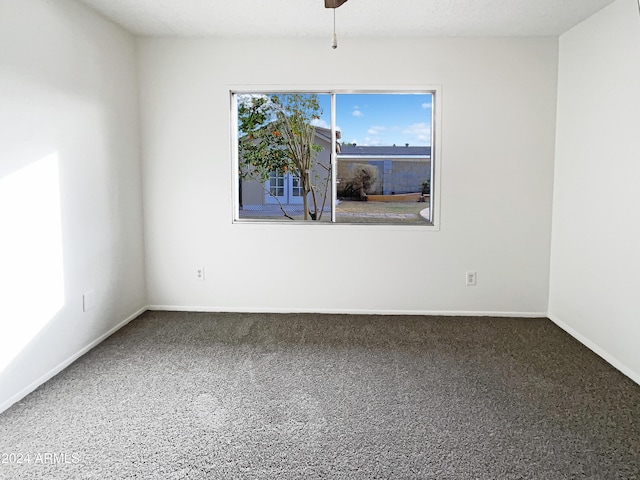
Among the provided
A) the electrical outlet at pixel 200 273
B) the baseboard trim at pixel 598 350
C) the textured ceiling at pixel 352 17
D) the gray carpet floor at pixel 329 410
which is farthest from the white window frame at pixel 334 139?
the baseboard trim at pixel 598 350

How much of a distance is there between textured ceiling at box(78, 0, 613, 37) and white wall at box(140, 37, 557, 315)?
188 millimetres

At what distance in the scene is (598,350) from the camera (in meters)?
3.16

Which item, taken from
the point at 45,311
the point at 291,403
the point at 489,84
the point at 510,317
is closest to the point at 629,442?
the point at 291,403

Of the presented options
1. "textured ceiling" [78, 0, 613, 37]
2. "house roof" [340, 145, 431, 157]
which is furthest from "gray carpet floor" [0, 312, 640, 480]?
"textured ceiling" [78, 0, 613, 37]

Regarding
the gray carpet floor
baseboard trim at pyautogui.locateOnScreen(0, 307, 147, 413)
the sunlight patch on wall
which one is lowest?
the gray carpet floor

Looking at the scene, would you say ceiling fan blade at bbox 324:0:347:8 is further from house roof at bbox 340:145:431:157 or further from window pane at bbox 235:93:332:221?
house roof at bbox 340:145:431:157

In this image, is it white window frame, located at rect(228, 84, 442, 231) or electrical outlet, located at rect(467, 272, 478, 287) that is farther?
electrical outlet, located at rect(467, 272, 478, 287)

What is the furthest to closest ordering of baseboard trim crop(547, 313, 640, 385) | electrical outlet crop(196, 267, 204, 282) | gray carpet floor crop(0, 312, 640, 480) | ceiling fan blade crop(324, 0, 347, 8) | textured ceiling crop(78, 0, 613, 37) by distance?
electrical outlet crop(196, 267, 204, 282) → textured ceiling crop(78, 0, 613, 37) → baseboard trim crop(547, 313, 640, 385) → ceiling fan blade crop(324, 0, 347, 8) → gray carpet floor crop(0, 312, 640, 480)

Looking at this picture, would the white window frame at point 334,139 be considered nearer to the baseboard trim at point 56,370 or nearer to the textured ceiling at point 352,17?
the textured ceiling at point 352,17

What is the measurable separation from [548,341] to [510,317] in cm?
58

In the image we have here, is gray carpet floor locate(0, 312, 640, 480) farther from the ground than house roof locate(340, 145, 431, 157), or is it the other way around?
house roof locate(340, 145, 431, 157)

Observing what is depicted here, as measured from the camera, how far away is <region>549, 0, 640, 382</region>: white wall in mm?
2820

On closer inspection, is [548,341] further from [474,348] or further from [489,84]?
[489,84]

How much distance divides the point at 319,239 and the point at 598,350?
2.28 m
